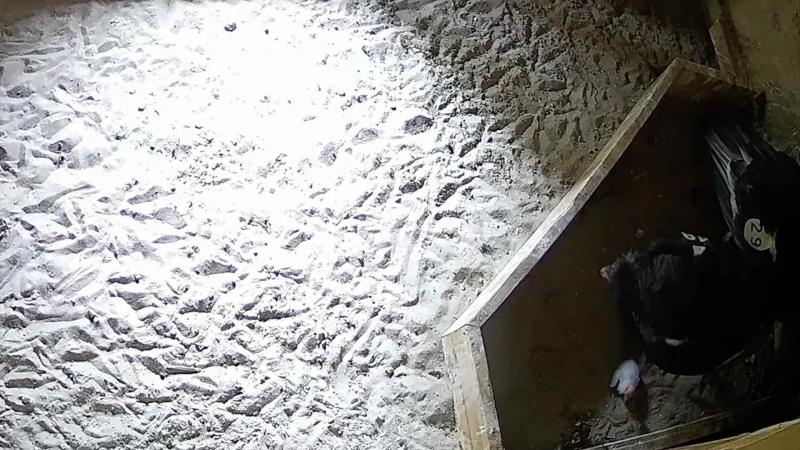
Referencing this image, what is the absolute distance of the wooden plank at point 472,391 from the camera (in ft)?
5.38

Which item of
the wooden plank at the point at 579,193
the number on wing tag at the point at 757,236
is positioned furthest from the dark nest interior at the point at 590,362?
the number on wing tag at the point at 757,236

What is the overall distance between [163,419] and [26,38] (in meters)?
1.02

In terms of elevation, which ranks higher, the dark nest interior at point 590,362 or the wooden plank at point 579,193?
the wooden plank at point 579,193

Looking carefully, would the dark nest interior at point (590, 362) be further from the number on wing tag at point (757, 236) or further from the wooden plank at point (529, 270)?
the number on wing tag at point (757, 236)

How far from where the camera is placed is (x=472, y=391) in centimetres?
168

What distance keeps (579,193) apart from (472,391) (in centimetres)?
55

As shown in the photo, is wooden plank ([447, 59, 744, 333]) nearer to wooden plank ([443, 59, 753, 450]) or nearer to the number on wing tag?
wooden plank ([443, 59, 753, 450])

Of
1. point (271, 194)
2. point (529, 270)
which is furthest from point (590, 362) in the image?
point (271, 194)

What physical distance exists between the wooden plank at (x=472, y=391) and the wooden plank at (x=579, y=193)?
4cm

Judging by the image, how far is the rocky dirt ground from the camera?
1681 millimetres

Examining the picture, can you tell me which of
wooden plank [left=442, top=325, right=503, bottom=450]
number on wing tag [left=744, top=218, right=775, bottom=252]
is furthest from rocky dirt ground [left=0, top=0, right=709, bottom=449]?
number on wing tag [left=744, top=218, right=775, bottom=252]

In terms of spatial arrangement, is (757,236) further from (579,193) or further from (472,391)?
(472,391)

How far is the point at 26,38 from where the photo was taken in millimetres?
1994

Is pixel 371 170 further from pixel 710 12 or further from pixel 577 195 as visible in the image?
pixel 710 12
